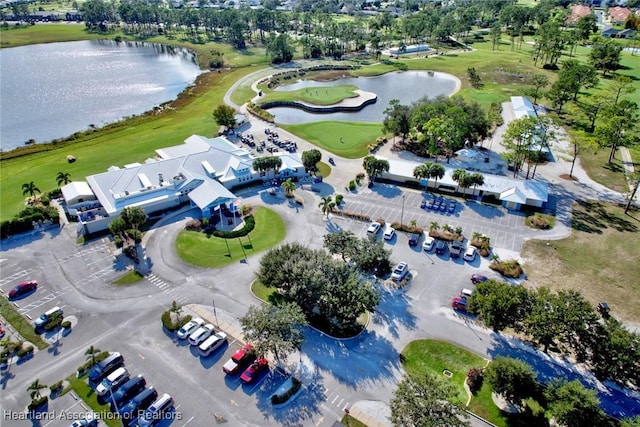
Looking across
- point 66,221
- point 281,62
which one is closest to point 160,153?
point 66,221

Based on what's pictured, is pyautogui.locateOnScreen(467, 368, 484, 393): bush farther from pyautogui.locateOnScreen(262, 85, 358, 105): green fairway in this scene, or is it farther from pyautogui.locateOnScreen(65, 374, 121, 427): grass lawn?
pyautogui.locateOnScreen(262, 85, 358, 105): green fairway

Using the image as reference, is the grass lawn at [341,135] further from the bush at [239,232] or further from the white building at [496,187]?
the bush at [239,232]

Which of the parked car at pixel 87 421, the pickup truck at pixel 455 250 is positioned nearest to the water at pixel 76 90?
the parked car at pixel 87 421

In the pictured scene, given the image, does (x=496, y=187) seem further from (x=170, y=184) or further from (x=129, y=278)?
(x=129, y=278)

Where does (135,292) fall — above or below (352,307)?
below

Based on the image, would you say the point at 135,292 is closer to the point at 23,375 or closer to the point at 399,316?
the point at 23,375

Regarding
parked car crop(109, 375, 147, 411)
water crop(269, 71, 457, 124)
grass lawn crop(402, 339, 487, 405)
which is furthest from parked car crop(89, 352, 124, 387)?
water crop(269, 71, 457, 124)
